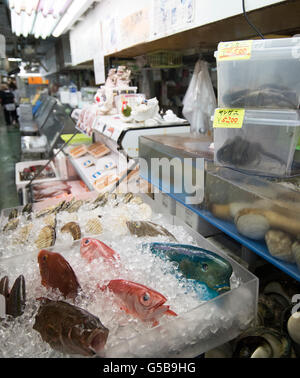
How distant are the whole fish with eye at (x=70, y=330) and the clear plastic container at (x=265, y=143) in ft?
2.48

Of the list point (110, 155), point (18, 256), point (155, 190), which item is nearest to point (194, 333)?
point (18, 256)

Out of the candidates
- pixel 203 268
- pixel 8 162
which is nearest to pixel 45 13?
pixel 8 162

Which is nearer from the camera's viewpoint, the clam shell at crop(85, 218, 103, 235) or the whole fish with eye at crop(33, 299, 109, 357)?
the whole fish with eye at crop(33, 299, 109, 357)

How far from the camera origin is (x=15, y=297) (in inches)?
32.8

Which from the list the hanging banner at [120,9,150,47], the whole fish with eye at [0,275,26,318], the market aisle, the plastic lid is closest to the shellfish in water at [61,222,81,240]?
the whole fish with eye at [0,275,26,318]

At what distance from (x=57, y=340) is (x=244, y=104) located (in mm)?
944

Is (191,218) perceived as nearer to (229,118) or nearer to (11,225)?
(229,118)

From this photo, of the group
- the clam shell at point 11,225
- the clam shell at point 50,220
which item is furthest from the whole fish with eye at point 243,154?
the clam shell at point 11,225

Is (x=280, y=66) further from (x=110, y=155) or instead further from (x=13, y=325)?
(x=110, y=155)

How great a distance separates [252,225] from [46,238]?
32.8 inches

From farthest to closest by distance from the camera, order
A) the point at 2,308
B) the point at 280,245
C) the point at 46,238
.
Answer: the point at 46,238 → the point at 280,245 → the point at 2,308

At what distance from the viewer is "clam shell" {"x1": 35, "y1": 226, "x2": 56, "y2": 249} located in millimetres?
1171

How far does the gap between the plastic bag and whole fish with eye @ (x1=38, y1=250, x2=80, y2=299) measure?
7.60 feet

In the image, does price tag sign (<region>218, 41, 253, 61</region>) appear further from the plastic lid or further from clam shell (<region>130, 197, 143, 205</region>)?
clam shell (<region>130, 197, 143, 205</region>)
